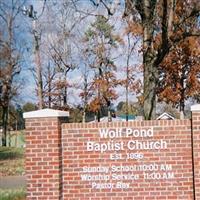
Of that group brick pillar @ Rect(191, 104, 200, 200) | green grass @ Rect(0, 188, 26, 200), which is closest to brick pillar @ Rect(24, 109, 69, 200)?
brick pillar @ Rect(191, 104, 200, 200)

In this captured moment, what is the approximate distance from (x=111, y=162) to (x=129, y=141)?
0.56m

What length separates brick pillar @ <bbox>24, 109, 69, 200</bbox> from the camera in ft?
33.7

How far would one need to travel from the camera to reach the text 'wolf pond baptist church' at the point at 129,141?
33.5ft

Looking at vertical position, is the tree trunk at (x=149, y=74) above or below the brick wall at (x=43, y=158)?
above

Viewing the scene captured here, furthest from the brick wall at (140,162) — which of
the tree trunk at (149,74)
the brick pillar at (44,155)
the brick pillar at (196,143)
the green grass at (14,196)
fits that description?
the tree trunk at (149,74)

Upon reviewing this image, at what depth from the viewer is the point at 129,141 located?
33.7ft

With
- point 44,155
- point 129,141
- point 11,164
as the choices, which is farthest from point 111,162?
point 11,164

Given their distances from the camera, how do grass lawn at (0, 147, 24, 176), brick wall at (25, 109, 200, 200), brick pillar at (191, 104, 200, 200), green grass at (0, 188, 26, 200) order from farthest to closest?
grass lawn at (0, 147, 24, 176) → green grass at (0, 188, 26, 200) → brick wall at (25, 109, 200, 200) → brick pillar at (191, 104, 200, 200)

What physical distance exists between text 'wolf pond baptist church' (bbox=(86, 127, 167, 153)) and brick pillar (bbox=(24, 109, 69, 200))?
0.90 meters

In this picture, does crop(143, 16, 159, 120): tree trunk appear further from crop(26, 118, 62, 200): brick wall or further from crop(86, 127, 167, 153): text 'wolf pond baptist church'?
crop(26, 118, 62, 200): brick wall

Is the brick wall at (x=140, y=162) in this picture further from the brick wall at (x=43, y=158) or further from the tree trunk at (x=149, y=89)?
the tree trunk at (x=149, y=89)

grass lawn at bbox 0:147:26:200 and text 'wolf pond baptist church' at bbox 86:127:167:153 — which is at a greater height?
text 'wolf pond baptist church' at bbox 86:127:167:153

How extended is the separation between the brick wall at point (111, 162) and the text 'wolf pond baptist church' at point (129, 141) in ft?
0.06

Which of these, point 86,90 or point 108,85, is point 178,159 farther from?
point 86,90
